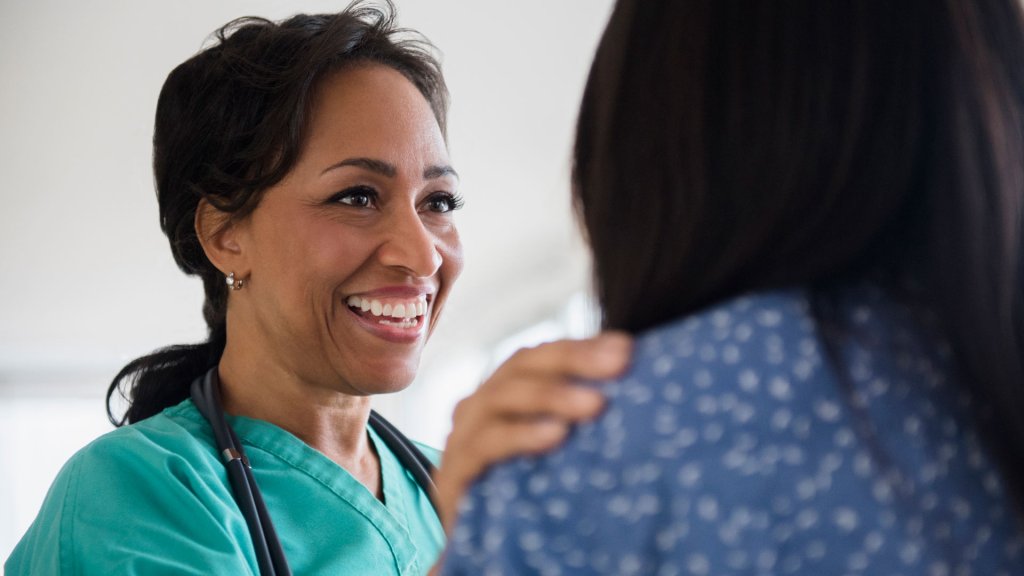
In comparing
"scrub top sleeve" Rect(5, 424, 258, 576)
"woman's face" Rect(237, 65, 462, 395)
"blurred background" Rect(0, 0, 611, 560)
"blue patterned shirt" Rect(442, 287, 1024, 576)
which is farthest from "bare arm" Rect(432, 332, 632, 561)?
"blurred background" Rect(0, 0, 611, 560)

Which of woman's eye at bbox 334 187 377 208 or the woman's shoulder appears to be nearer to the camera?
the woman's shoulder

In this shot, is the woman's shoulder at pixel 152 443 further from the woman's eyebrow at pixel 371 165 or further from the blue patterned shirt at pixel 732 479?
the blue patterned shirt at pixel 732 479

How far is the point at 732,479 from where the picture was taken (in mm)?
540

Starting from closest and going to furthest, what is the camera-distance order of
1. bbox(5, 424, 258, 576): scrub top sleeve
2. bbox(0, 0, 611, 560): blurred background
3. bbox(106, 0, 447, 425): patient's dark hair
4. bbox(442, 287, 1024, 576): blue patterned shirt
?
bbox(442, 287, 1024, 576): blue patterned shirt
bbox(5, 424, 258, 576): scrub top sleeve
bbox(106, 0, 447, 425): patient's dark hair
bbox(0, 0, 611, 560): blurred background

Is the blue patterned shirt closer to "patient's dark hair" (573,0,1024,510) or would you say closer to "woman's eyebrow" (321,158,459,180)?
"patient's dark hair" (573,0,1024,510)

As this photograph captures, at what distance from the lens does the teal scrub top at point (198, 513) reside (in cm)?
110

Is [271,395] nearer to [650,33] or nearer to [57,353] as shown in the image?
[650,33]

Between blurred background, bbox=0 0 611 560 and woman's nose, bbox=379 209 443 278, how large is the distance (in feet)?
3.57

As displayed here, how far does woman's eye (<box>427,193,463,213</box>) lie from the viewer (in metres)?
1.49

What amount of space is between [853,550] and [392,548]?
888 mm

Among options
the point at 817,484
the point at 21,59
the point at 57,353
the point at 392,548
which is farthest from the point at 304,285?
the point at 57,353

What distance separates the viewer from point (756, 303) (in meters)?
0.58

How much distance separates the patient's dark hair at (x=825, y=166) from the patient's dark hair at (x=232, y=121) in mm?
827

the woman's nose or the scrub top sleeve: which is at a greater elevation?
the woman's nose
